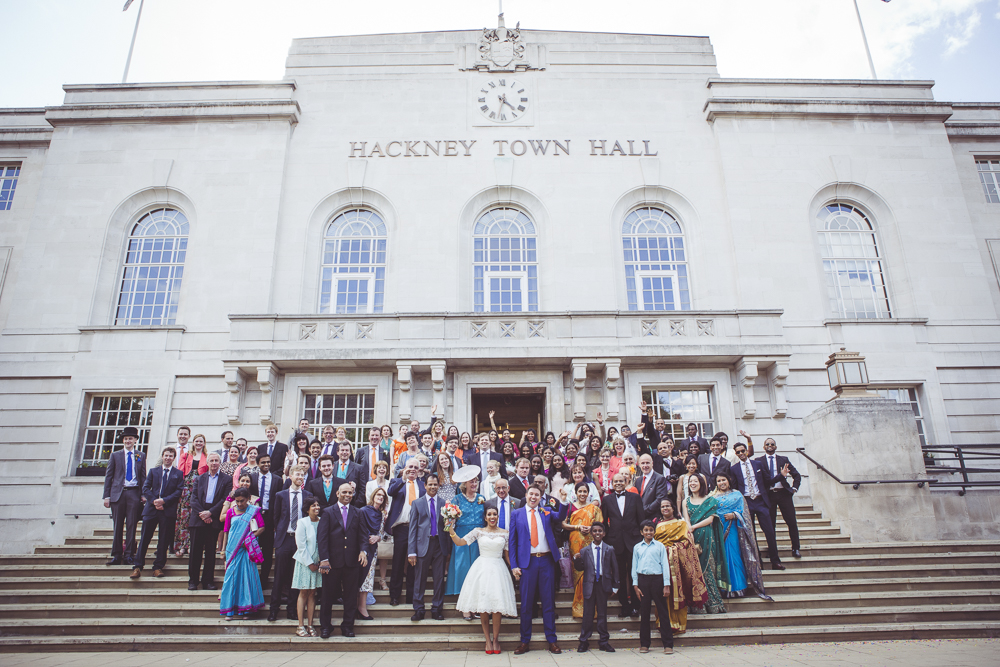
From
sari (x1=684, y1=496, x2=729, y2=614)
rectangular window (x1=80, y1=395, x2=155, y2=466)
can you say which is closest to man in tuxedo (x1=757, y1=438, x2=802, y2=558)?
sari (x1=684, y1=496, x2=729, y2=614)

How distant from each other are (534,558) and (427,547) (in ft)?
5.55

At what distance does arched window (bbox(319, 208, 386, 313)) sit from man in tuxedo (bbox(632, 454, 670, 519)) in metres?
10.0

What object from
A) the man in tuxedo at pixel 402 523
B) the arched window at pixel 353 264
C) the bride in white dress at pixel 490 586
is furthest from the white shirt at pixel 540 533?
the arched window at pixel 353 264

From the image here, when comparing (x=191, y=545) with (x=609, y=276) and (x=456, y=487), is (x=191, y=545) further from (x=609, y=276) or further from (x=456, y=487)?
(x=609, y=276)

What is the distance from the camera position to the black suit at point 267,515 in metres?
9.49

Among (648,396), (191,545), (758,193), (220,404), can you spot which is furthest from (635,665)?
(758,193)

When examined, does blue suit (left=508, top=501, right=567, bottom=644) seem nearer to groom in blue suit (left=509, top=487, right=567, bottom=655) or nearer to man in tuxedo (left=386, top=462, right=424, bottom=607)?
groom in blue suit (left=509, top=487, right=567, bottom=655)

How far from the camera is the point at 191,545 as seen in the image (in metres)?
9.70

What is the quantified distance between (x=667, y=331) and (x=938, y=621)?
27.8 ft

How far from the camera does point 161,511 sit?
10.4 m

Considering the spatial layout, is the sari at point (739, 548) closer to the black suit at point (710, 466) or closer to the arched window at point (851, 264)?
the black suit at point (710, 466)

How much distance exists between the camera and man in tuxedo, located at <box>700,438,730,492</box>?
34.1ft

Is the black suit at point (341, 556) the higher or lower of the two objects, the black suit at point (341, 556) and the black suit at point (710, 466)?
the lower

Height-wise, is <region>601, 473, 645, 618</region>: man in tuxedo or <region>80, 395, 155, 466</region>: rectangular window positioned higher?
<region>80, 395, 155, 466</region>: rectangular window
